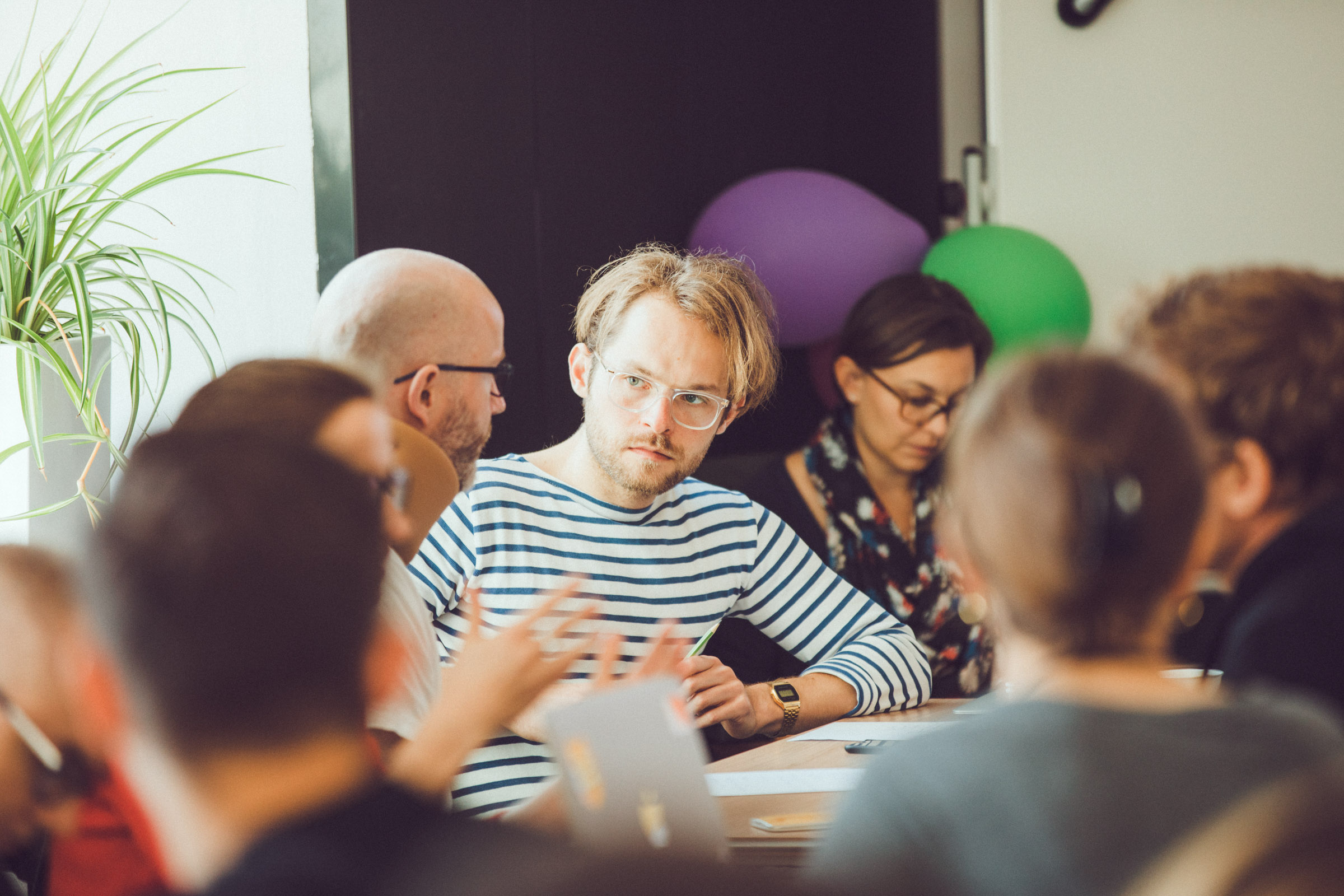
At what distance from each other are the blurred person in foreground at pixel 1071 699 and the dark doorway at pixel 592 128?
5.61ft

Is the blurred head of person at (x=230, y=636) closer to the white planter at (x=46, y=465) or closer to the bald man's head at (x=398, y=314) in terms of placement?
the bald man's head at (x=398, y=314)

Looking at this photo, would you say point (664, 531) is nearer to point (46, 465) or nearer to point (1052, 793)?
point (46, 465)

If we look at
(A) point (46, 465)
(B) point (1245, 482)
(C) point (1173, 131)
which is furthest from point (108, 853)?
(C) point (1173, 131)

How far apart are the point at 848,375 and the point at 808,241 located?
0.47 metres

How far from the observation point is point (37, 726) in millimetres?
905

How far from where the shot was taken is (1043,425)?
31.7 inches

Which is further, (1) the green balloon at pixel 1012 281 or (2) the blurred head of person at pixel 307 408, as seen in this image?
(1) the green balloon at pixel 1012 281

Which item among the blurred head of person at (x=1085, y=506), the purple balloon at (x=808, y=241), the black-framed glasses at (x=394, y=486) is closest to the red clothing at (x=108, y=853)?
the black-framed glasses at (x=394, y=486)

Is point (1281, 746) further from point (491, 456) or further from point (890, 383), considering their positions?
point (491, 456)

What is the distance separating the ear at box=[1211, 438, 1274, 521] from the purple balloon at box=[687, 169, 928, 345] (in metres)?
1.74

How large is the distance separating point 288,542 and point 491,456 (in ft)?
6.33

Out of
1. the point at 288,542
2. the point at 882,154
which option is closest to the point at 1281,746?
the point at 288,542

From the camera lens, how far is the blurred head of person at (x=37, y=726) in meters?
0.90

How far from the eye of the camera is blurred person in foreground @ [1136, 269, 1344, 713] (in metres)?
1.13
